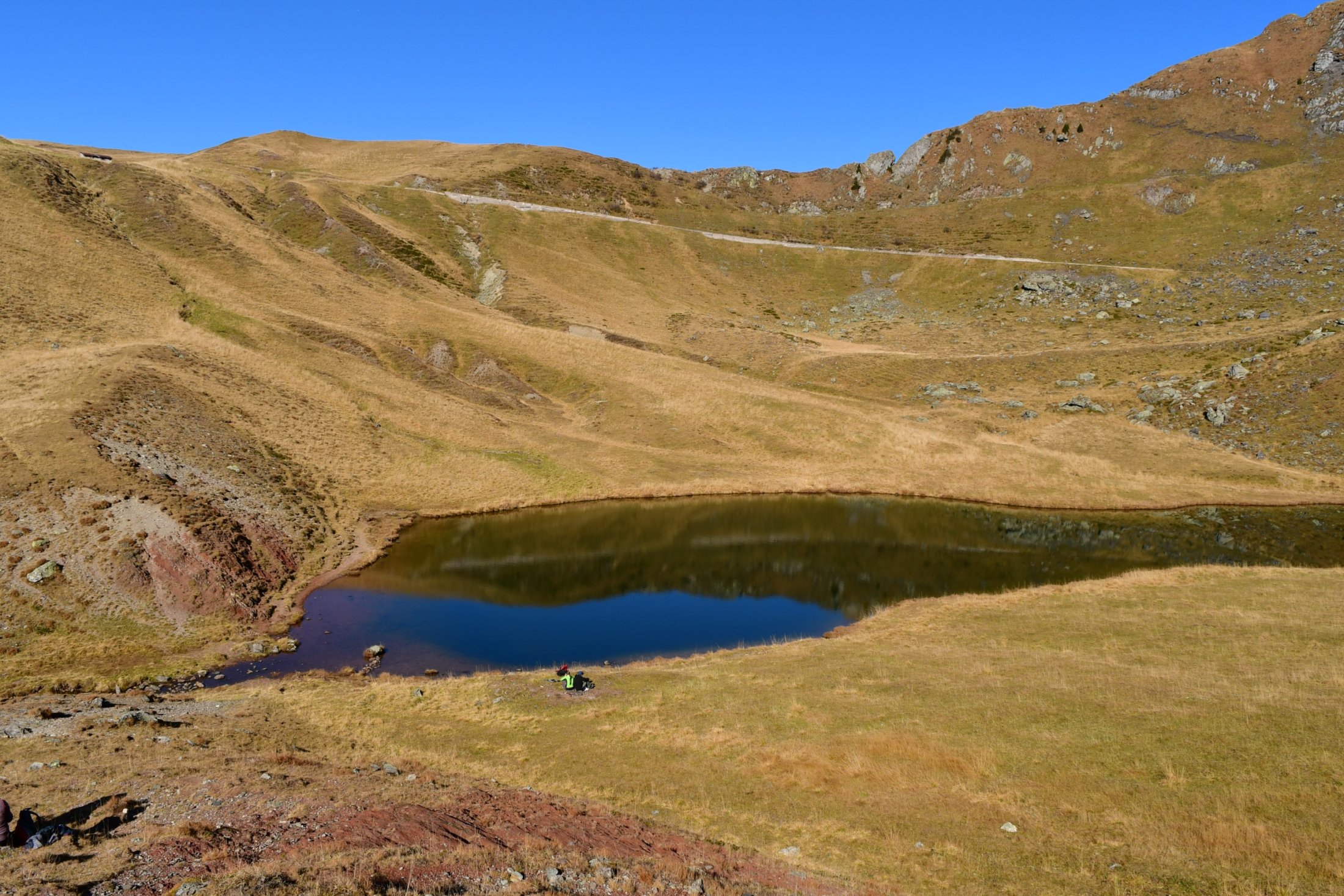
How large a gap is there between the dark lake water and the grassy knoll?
5699 millimetres

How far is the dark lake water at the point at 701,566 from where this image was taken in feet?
128

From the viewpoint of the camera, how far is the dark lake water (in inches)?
1539

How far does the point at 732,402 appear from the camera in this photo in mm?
82188

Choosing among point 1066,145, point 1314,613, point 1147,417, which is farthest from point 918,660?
point 1066,145

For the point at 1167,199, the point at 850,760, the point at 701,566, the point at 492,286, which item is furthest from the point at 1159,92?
the point at 850,760

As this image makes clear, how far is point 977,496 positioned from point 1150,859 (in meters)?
55.3

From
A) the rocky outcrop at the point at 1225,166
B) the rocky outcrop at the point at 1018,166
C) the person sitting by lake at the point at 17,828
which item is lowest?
the person sitting by lake at the point at 17,828

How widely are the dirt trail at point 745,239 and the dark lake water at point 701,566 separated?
75.9 metres

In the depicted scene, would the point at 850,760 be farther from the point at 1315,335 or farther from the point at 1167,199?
the point at 1167,199

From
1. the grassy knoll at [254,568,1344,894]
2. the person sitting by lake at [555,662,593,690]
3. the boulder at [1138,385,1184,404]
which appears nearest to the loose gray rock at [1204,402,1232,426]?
the boulder at [1138,385,1184,404]

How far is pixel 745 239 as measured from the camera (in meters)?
148

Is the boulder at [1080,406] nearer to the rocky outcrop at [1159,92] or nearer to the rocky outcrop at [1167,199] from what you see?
the rocky outcrop at [1167,199]

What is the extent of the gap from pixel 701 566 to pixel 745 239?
109312mm

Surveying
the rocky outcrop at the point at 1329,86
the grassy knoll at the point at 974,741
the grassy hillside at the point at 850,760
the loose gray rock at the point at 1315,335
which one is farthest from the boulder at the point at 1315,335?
the rocky outcrop at the point at 1329,86
